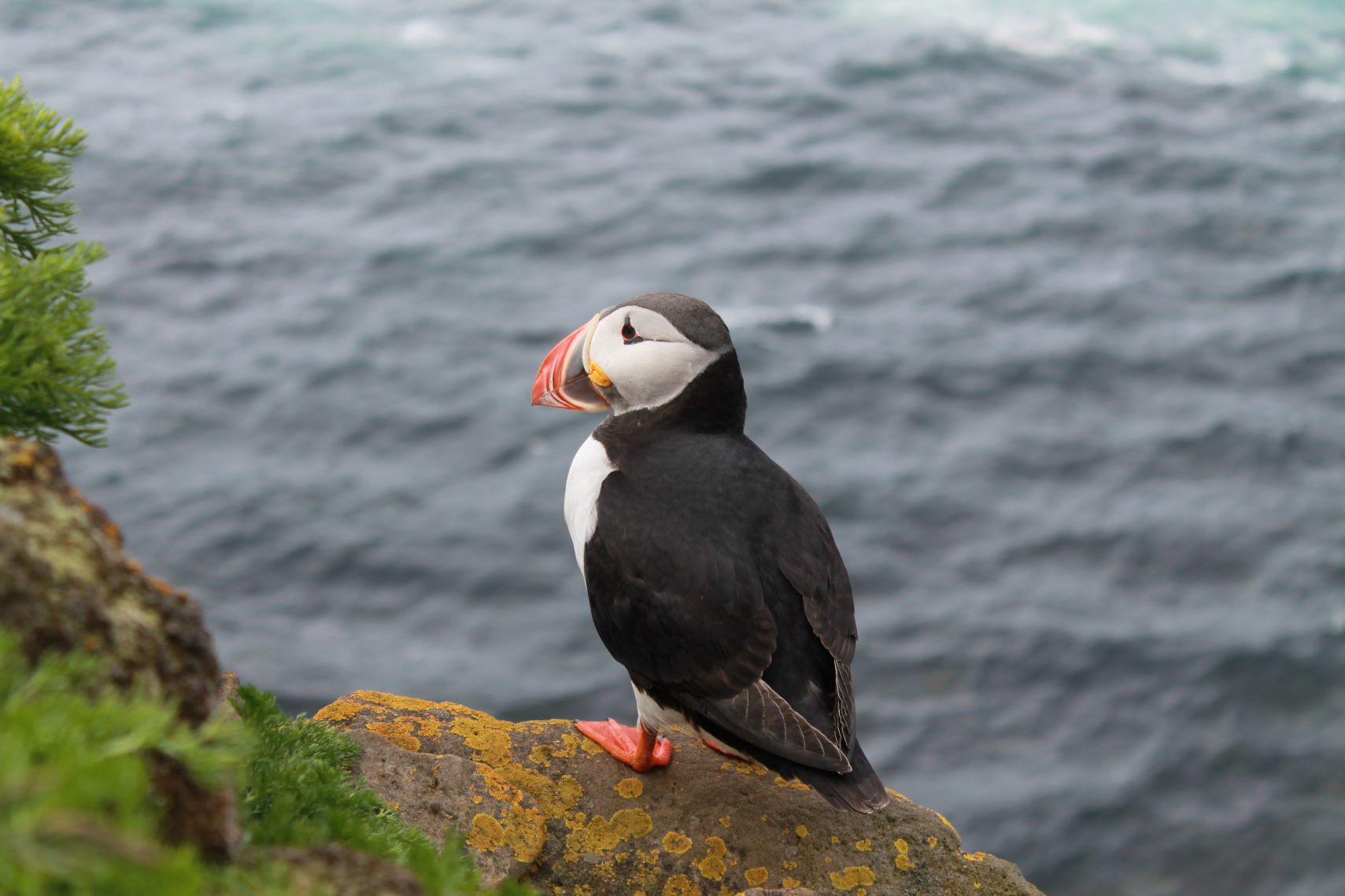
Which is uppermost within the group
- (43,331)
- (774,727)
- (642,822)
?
(43,331)

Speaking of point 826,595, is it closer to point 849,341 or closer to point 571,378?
point 571,378

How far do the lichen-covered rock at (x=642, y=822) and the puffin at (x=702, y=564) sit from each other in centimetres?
19

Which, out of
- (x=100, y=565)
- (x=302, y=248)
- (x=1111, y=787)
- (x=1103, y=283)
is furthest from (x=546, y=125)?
(x=100, y=565)

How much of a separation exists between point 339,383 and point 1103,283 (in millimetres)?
11171

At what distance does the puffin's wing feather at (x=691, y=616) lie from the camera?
4637 mm

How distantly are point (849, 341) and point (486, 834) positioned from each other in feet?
49.4

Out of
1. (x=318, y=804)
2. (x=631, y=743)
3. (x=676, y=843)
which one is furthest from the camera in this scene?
(x=631, y=743)

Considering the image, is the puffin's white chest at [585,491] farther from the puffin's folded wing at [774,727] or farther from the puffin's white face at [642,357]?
the puffin's folded wing at [774,727]

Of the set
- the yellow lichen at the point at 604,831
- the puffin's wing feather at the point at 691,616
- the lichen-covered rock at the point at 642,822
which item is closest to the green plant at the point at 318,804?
the lichen-covered rock at the point at 642,822

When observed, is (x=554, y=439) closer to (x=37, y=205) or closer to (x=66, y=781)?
(x=37, y=205)

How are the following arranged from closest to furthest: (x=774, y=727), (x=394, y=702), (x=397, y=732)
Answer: (x=774, y=727)
(x=397, y=732)
(x=394, y=702)

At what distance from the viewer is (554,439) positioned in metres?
17.6

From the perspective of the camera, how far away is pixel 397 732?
5203mm

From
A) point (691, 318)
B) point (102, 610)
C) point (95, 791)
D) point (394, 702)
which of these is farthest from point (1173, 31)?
point (95, 791)
